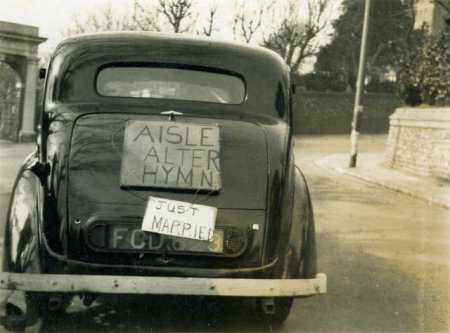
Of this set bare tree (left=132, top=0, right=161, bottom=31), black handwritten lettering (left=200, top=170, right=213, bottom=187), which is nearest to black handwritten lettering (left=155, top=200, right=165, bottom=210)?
black handwritten lettering (left=200, top=170, right=213, bottom=187)

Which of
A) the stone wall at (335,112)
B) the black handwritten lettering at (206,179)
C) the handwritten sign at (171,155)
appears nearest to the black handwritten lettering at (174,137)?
the handwritten sign at (171,155)

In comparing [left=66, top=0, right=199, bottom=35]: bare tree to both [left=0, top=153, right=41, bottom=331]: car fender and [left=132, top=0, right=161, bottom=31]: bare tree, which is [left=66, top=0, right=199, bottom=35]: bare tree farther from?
[left=0, top=153, right=41, bottom=331]: car fender

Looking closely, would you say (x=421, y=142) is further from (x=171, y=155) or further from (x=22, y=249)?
(x=22, y=249)

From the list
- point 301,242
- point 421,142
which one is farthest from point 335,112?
point 301,242

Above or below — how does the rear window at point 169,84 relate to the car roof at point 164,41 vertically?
below

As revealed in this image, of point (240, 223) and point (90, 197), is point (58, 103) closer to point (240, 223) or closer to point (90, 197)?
point (90, 197)

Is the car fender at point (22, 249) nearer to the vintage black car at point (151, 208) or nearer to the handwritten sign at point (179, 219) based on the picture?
the vintage black car at point (151, 208)

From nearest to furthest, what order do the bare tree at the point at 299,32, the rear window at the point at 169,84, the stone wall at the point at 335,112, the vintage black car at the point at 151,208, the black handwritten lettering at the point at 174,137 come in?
1. the vintage black car at the point at 151,208
2. the black handwritten lettering at the point at 174,137
3. the rear window at the point at 169,84
4. the stone wall at the point at 335,112
5. the bare tree at the point at 299,32

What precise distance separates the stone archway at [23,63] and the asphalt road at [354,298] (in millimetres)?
16736

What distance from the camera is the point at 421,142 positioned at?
15484mm

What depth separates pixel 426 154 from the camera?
15.1 m

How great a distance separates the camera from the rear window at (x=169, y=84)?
434 centimetres

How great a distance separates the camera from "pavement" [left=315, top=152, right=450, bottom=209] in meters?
12.0

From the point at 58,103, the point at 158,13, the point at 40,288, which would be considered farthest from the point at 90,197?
the point at 158,13
